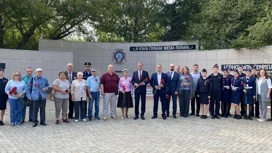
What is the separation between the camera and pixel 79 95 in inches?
373

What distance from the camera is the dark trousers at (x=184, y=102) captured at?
10375 millimetres

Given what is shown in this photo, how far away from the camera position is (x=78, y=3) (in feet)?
57.6

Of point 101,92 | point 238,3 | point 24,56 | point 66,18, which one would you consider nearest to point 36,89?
point 101,92

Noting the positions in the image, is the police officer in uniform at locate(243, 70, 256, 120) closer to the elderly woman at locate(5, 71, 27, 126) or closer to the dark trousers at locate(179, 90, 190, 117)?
the dark trousers at locate(179, 90, 190, 117)

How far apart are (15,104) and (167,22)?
1521 centimetres

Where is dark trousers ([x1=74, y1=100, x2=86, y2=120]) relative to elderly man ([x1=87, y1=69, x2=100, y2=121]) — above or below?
below

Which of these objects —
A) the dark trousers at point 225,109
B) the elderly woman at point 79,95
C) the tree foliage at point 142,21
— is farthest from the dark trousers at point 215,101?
the tree foliage at point 142,21

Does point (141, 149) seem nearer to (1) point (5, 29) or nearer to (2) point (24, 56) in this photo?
(2) point (24, 56)

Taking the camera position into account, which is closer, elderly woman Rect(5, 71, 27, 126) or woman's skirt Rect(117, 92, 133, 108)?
elderly woman Rect(5, 71, 27, 126)

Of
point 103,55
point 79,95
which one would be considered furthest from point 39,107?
point 103,55

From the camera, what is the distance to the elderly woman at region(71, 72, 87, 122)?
9477 mm

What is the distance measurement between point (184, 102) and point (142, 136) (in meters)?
3.34

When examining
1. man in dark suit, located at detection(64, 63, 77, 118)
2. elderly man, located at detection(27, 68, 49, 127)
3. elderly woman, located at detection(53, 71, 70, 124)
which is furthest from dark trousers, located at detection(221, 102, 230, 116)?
elderly man, located at detection(27, 68, 49, 127)

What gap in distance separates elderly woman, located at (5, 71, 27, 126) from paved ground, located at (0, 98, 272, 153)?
0.28 meters
